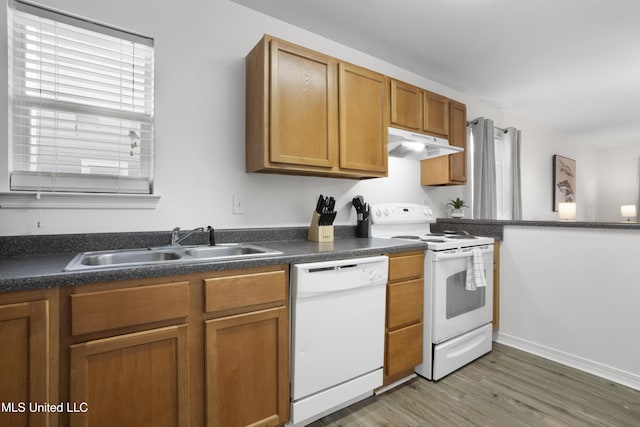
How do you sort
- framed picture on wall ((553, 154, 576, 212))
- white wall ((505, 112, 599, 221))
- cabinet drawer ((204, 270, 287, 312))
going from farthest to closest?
framed picture on wall ((553, 154, 576, 212)) → white wall ((505, 112, 599, 221)) → cabinet drawer ((204, 270, 287, 312))

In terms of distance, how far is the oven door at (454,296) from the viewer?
2.03 metres

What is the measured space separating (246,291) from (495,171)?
3466 mm

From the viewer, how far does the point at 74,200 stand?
61.2 inches

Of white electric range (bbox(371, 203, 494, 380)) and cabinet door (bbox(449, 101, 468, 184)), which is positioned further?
cabinet door (bbox(449, 101, 468, 184))

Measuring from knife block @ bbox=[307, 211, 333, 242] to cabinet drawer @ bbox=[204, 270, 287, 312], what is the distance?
2.29 feet

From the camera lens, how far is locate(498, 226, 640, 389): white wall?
2.02m

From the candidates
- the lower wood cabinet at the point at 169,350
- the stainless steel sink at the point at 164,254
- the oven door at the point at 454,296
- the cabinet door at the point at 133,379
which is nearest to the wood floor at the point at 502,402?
the oven door at the point at 454,296

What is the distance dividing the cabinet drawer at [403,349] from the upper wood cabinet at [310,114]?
1.10 m

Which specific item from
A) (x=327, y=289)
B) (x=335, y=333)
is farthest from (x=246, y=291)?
(x=335, y=333)

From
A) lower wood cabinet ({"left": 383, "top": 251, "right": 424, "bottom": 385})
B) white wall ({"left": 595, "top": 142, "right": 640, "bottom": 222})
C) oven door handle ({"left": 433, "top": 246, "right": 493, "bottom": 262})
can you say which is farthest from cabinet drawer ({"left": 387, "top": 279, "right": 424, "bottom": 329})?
white wall ({"left": 595, "top": 142, "right": 640, "bottom": 222})

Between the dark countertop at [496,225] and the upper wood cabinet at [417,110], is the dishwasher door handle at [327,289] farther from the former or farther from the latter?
the dark countertop at [496,225]

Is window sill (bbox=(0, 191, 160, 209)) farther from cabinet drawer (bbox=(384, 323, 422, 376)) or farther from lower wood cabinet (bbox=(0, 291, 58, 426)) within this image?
cabinet drawer (bbox=(384, 323, 422, 376))

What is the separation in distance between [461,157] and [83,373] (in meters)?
3.23

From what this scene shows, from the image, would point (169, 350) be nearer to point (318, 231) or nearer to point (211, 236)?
point (211, 236)
